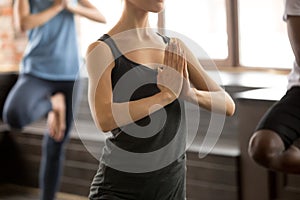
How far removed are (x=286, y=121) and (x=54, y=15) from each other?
1.36m

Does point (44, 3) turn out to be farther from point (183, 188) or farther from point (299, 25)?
point (183, 188)

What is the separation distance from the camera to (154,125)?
4.05ft

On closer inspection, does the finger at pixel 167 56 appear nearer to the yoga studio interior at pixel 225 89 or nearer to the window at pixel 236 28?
the yoga studio interior at pixel 225 89

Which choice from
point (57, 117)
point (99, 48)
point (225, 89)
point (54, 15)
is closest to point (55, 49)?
point (54, 15)

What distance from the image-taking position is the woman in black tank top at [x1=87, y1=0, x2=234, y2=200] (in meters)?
1.18

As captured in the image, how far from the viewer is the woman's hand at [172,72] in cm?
115

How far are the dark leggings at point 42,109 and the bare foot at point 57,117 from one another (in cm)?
5

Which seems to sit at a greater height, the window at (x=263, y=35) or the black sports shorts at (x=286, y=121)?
the black sports shorts at (x=286, y=121)

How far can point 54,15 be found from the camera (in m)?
2.73

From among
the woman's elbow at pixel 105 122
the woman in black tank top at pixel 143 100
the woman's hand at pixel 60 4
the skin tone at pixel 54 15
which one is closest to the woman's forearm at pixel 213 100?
the woman in black tank top at pixel 143 100

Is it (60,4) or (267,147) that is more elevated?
(60,4)

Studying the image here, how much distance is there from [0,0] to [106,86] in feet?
12.4

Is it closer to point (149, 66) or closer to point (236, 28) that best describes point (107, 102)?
point (149, 66)

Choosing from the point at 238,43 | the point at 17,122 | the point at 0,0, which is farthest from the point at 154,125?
the point at 0,0
